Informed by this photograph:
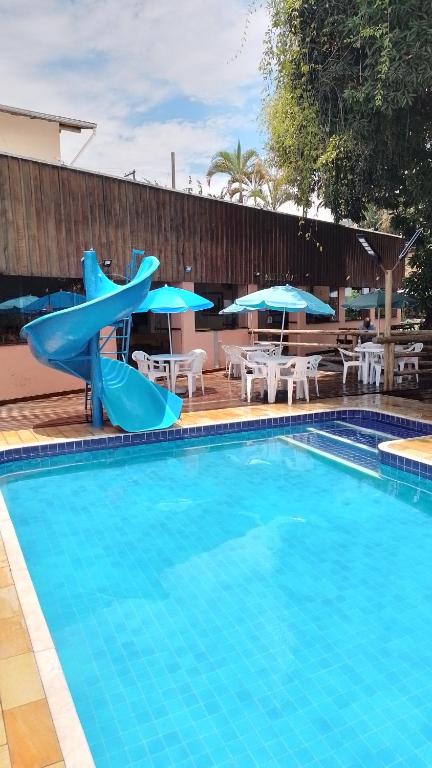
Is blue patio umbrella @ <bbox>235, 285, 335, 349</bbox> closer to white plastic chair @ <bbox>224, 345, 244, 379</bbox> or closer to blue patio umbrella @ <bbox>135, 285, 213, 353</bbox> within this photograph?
blue patio umbrella @ <bbox>135, 285, 213, 353</bbox>

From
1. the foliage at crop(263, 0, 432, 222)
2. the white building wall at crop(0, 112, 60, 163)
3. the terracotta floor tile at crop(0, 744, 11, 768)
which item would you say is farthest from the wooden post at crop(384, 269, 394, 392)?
the terracotta floor tile at crop(0, 744, 11, 768)

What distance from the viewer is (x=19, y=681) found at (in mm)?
2580

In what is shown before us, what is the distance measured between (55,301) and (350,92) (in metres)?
6.68

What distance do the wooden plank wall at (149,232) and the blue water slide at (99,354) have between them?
9.12ft

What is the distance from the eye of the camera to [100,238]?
448 inches

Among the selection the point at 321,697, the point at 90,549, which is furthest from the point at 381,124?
the point at 321,697

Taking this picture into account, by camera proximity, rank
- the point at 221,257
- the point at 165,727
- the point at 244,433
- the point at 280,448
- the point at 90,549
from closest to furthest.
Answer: the point at 165,727 → the point at 90,549 → the point at 280,448 → the point at 244,433 → the point at 221,257

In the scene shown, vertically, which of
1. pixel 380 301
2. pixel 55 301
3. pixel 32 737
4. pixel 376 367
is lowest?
pixel 32 737

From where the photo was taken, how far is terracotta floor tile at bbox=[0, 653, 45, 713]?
8.06 ft

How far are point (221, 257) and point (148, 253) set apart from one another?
8.23ft

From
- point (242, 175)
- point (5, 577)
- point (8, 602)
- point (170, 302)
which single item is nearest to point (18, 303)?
point (170, 302)

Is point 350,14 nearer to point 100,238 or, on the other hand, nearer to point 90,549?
point 100,238

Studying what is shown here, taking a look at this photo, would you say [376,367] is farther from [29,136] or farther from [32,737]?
[32,737]

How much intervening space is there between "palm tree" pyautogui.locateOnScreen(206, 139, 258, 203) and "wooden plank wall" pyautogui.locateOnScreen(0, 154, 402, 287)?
1242cm
